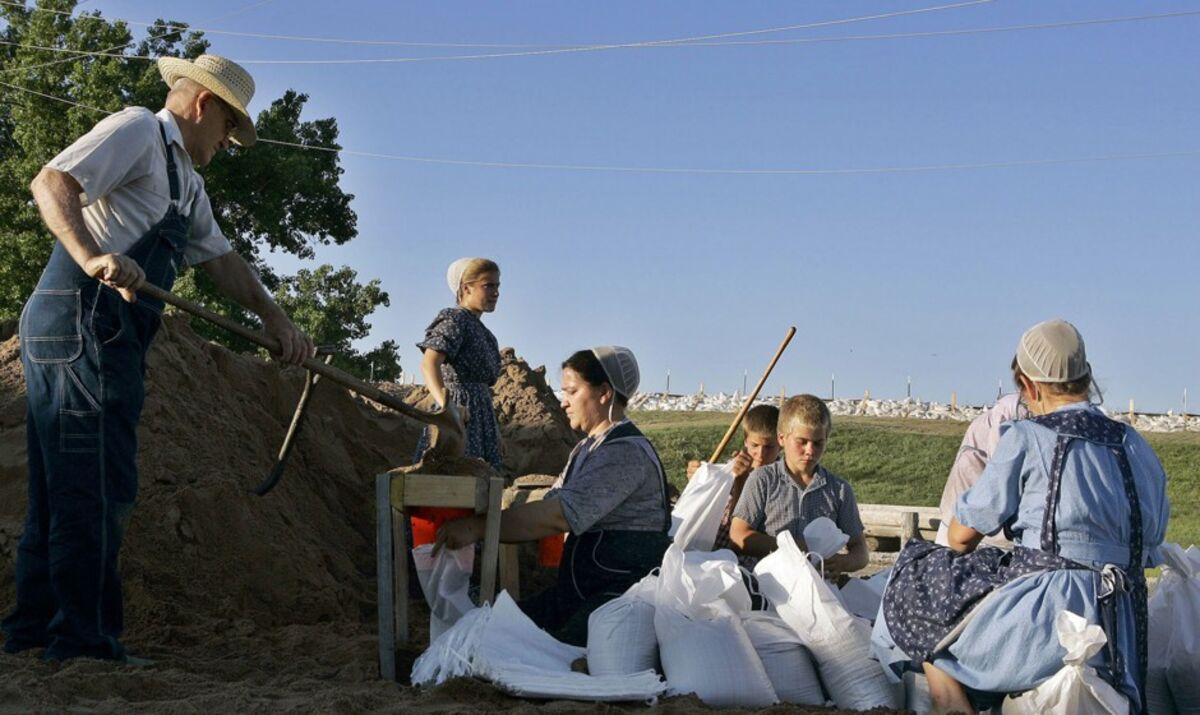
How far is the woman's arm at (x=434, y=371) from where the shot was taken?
21.9 ft

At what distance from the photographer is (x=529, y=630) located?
4.51 metres

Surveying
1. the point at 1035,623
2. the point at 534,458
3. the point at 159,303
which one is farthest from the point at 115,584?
the point at 534,458

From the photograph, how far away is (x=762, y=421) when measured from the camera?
6184mm

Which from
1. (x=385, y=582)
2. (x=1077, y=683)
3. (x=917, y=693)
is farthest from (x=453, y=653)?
(x=1077, y=683)

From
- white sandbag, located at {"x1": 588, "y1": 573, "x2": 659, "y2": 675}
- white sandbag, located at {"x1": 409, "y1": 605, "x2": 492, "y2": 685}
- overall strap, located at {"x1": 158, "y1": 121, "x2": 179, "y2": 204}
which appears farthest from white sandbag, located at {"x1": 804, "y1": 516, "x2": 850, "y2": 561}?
overall strap, located at {"x1": 158, "y1": 121, "x2": 179, "y2": 204}

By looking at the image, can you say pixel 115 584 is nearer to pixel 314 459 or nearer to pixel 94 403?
pixel 94 403

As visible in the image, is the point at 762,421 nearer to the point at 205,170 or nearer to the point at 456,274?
Answer: the point at 456,274

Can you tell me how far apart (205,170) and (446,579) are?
16.3 m

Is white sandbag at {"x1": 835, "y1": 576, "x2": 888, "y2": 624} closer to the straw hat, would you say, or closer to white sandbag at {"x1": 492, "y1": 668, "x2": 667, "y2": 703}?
white sandbag at {"x1": 492, "y1": 668, "x2": 667, "y2": 703}

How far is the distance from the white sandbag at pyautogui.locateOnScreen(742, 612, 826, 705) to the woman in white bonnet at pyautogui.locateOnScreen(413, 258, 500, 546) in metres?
2.68

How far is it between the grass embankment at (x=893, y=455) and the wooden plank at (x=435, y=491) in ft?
47.2

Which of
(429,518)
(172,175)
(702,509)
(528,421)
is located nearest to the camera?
(429,518)

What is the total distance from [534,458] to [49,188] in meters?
6.69

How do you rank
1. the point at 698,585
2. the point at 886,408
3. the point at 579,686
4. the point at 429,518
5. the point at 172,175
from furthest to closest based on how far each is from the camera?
the point at 886,408 → the point at 172,175 → the point at 429,518 → the point at 698,585 → the point at 579,686
